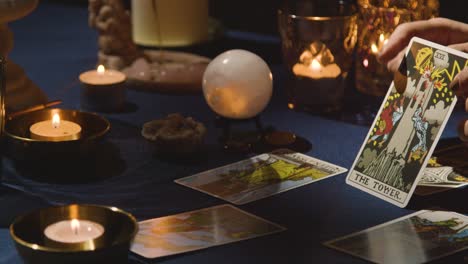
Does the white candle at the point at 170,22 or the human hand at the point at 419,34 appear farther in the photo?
the white candle at the point at 170,22

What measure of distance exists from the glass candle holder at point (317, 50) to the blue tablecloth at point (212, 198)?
5 centimetres

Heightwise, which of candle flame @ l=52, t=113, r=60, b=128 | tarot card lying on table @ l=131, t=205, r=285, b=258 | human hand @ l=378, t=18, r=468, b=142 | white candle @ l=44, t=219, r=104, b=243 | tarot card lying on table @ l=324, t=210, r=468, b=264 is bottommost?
tarot card lying on table @ l=324, t=210, r=468, b=264

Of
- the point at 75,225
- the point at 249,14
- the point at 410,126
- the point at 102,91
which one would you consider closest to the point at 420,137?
the point at 410,126

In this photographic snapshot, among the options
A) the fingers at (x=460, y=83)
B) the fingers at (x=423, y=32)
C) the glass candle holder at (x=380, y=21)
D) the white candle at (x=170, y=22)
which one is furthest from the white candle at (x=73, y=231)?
the white candle at (x=170, y=22)

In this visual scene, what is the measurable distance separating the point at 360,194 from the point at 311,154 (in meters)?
0.21

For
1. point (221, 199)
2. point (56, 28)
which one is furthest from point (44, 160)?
point (56, 28)

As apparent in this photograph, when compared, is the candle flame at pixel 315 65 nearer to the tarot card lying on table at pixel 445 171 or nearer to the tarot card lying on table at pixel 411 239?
the tarot card lying on table at pixel 445 171

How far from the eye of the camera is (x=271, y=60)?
91.2 inches

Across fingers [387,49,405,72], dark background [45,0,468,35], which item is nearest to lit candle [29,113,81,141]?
fingers [387,49,405,72]

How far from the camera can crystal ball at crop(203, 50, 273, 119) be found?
1632 millimetres

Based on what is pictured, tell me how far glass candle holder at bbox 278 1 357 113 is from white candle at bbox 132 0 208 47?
47 cm

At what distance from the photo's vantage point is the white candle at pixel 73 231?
1.13 meters

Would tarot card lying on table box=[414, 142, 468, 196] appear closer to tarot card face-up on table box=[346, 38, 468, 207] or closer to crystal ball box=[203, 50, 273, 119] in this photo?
tarot card face-up on table box=[346, 38, 468, 207]

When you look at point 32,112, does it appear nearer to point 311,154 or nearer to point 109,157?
point 109,157
